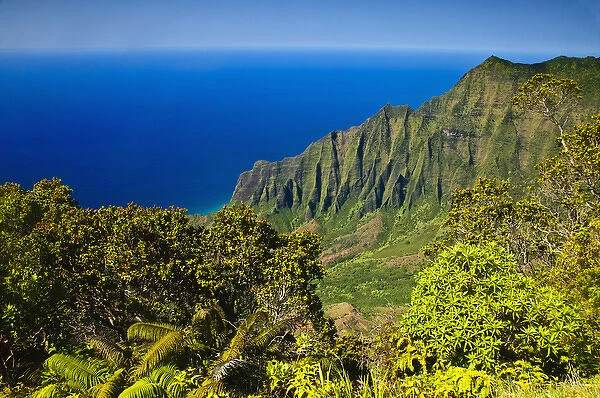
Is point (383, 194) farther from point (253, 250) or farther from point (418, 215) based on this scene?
point (253, 250)

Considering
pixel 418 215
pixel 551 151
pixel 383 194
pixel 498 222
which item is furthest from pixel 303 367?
pixel 383 194

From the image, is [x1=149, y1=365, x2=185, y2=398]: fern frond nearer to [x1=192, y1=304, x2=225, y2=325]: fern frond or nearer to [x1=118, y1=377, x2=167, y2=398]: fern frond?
[x1=118, y1=377, x2=167, y2=398]: fern frond

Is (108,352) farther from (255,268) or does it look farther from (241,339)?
(255,268)

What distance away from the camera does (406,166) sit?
163m

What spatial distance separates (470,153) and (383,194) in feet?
125

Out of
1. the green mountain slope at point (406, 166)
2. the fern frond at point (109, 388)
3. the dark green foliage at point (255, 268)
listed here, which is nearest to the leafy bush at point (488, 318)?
the dark green foliage at point (255, 268)

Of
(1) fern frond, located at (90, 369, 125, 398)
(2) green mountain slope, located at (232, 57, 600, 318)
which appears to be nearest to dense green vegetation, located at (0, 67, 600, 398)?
(1) fern frond, located at (90, 369, 125, 398)

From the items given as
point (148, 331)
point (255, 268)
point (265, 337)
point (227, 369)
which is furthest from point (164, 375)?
point (255, 268)

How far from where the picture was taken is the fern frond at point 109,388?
7.17 metres

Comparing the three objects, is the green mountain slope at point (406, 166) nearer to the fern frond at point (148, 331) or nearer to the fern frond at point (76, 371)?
the fern frond at point (148, 331)

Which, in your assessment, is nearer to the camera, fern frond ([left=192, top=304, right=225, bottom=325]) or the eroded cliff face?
fern frond ([left=192, top=304, right=225, bottom=325])

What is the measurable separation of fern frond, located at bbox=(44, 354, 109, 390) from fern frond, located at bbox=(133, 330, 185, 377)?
2.72ft

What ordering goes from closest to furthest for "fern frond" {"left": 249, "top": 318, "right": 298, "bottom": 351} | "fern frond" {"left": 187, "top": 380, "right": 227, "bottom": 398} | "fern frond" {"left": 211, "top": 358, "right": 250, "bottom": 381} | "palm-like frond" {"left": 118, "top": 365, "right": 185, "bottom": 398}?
1. "fern frond" {"left": 187, "top": 380, "right": 227, "bottom": 398}
2. "palm-like frond" {"left": 118, "top": 365, "right": 185, "bottom": 398}
3. "fern frond" {"left": 211, "top": 358, "right": 250, "bottom": 381}
4. "fern frond" {"left": 249, "top": 318, "right": 298, "bottom": 351}

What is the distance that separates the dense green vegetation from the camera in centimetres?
725
